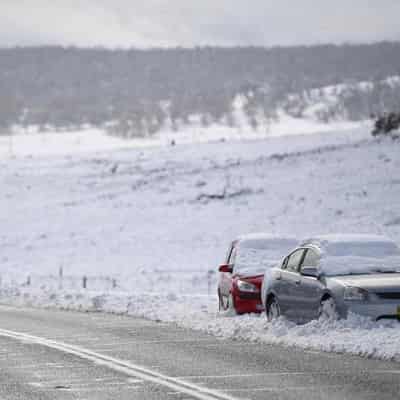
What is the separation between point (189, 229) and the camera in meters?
61.8

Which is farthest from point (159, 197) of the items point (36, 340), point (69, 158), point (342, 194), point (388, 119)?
point (36, 340)

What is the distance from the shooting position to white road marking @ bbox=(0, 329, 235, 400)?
10.4 meters

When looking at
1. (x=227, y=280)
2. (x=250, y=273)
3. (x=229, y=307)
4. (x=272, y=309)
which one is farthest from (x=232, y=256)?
(x=272, y=309)

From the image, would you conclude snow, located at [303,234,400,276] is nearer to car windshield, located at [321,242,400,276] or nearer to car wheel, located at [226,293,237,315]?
car windshield, located at [321,242,400,276]

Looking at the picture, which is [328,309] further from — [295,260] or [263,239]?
[263,239]

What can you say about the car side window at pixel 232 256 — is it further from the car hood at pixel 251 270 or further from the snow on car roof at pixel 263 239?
the car hood at pixel 251 270

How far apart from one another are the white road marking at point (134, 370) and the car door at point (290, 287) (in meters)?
3.44

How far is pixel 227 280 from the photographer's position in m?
21.0

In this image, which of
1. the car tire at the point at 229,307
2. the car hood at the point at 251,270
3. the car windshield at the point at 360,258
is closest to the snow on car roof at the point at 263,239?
the car hood at the point at 251,270

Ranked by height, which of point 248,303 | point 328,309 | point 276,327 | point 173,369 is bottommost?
point 173,369

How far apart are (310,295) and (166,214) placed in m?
51.3

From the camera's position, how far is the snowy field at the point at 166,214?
4497cm

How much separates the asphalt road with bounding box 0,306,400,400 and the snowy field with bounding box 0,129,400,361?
8.04 m

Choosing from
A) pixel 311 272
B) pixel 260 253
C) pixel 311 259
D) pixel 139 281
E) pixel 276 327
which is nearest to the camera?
pixel 311 272
